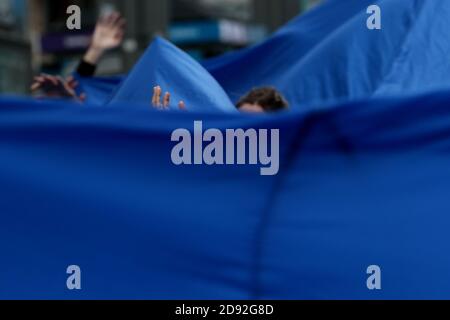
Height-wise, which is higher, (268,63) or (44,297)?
(268,63)

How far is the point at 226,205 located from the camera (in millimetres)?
2703

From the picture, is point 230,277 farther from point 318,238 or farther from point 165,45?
point 165,45

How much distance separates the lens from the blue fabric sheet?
2666mm

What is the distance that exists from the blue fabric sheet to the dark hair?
3.88 feet

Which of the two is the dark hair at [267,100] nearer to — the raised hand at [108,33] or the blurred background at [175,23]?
the raised hand at [108,33]

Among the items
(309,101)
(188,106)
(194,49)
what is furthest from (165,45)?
(194,49)

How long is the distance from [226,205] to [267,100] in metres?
1.33

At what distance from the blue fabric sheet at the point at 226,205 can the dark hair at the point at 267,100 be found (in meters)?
1.18

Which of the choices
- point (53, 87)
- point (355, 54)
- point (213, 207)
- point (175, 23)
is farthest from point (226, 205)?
point (175, 23)

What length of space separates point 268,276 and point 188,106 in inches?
42.6

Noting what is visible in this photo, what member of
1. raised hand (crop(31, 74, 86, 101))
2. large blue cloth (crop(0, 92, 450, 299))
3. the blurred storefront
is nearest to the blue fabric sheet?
large blue cloth (crop(0, 92, 450, 299))

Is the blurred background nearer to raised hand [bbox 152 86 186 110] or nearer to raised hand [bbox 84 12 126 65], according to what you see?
raised hand [bbox 84 12 126 65]

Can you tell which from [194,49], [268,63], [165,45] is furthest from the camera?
[194,49]

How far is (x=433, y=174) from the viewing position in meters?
2.78
